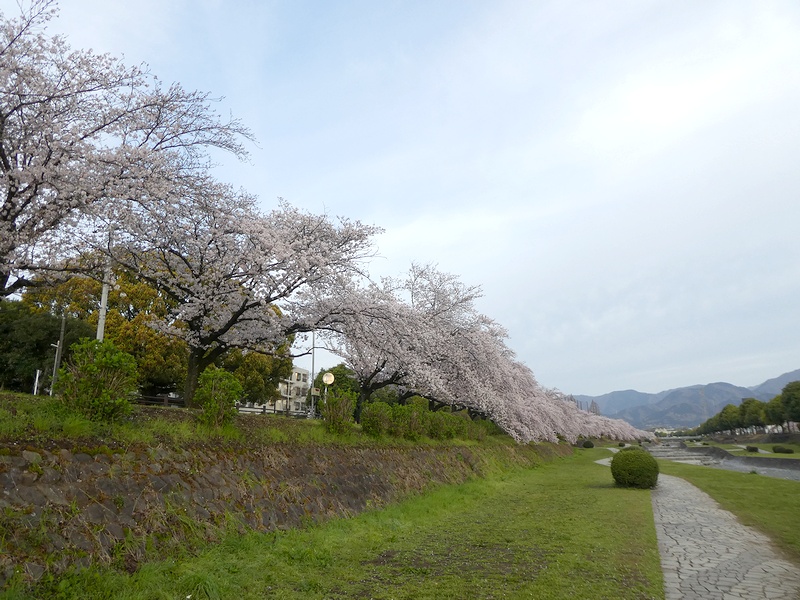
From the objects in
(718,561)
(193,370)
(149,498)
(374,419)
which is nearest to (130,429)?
(149,498)

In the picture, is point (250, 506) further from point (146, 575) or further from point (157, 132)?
point (157, 132)

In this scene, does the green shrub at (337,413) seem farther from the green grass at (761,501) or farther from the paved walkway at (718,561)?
the green grass at (761,501)

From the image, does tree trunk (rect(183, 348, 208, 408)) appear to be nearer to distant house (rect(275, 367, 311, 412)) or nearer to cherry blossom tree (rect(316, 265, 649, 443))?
cherry blossom tree (rect(316, 265, 649, 443))

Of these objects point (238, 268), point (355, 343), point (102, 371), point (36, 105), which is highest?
point (36, 105)

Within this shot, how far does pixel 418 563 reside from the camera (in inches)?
305

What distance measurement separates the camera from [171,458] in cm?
775

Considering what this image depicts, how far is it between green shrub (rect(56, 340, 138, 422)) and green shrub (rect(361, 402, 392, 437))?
863 cm

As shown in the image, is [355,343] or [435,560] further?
[355,343]

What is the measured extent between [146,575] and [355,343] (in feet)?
39.9

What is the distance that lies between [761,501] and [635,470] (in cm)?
404

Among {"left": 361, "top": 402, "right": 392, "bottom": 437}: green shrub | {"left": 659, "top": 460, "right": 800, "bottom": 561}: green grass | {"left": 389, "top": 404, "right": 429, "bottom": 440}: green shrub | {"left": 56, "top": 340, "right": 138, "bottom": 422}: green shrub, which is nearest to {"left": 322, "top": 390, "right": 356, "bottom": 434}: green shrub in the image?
{"left": 361, "top": 402, "right": 392, "bottom": 437}: green shrub

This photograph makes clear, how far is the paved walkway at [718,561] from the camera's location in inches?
262

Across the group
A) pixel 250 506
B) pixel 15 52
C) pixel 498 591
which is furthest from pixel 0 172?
pixel 498 591

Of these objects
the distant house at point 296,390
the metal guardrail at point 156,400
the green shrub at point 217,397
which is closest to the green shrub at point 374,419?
the green shrub at point 217,397
